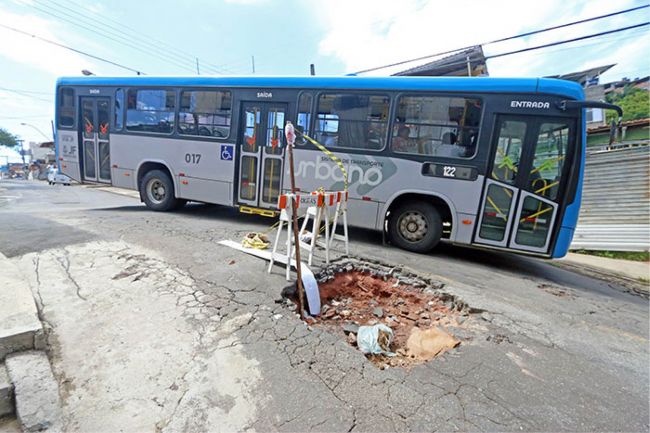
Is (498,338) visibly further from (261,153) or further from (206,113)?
(206,113)

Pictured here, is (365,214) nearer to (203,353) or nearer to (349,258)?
(349,258)

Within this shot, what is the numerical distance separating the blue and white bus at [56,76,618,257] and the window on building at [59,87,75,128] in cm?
3

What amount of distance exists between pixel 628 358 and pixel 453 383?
6.77ft

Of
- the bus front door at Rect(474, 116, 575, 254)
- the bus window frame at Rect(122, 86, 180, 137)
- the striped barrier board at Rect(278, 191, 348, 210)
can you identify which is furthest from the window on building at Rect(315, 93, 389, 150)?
the bus window frame at Rect(122, 86, 180, 137)

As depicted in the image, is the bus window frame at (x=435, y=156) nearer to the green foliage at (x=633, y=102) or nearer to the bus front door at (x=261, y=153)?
the bus front door at (x=261, y=153)

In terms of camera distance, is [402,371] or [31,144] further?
[31,144]

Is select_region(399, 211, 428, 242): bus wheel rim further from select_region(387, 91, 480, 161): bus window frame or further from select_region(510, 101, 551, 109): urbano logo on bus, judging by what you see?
select_region(510, 101, 551, 109): urbano logo on bus

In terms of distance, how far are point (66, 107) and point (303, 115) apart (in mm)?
6310

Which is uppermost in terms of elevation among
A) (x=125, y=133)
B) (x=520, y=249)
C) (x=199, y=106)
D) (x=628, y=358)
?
(x=199, y=106)

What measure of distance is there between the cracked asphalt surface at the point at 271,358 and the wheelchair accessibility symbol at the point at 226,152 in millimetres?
2664

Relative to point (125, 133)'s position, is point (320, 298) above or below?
below

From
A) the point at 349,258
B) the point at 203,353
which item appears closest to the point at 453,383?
the point at 203,353

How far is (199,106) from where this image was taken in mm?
6215

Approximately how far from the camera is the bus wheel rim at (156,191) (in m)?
6.98
